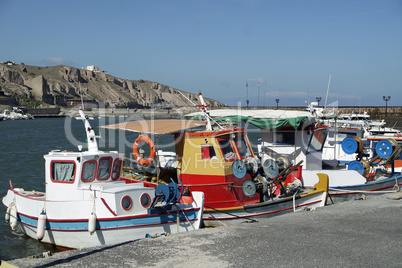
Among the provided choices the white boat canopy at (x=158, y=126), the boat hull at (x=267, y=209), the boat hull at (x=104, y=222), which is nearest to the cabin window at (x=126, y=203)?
the boat hull at (x=104, y=222)

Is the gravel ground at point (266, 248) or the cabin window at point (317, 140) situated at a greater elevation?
the cabin window at point (317, 140)

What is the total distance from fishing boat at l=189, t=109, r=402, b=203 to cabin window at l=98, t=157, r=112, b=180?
5822mm

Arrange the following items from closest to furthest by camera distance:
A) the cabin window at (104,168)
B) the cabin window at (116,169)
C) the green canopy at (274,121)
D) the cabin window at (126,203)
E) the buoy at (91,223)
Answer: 1. the buoy at (91,223)
2. the cabin window at (126,203)
3. the cabin window at (104,168)
4. the cabin window at (116,169)
5. the green canopy at (274,121)

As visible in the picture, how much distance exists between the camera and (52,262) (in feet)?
29.9

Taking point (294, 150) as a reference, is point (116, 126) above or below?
above

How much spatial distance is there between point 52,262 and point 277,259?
464cm

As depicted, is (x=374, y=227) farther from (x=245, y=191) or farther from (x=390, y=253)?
(x=245, y=191)

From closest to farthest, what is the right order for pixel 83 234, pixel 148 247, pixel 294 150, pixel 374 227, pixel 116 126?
pixel 148 247 → pixel 374 227 → pixel 83 234 → pixel 116 126 → pixel 294 150

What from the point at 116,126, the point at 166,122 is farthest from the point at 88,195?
the point at 166,122

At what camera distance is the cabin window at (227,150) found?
1503 cm

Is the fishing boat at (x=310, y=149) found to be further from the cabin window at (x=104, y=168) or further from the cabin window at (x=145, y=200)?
the cabin window at (x=145, y=200)

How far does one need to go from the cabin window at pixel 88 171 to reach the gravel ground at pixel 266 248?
385cm

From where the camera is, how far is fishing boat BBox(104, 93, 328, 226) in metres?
14.9

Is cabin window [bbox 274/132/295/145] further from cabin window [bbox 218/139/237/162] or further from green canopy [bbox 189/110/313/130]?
cabin window [bbox 218/139/237/162]
